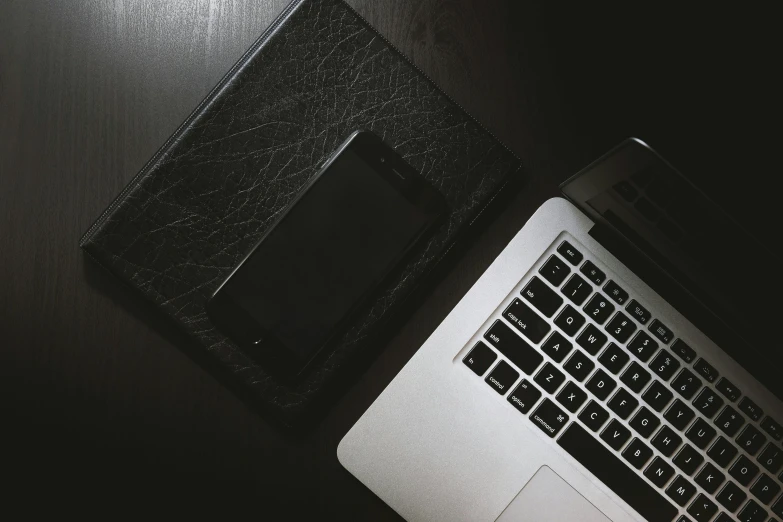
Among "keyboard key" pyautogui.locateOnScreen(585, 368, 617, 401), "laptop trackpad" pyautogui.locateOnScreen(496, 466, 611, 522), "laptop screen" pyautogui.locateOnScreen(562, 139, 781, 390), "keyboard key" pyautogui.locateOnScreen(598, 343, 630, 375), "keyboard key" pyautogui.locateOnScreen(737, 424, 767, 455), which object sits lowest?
"laptop trackpad" pyautogui.locateOnScreen(496, 466, 611, 522)

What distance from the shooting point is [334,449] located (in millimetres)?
606

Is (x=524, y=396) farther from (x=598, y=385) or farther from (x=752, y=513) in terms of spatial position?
(x=752, y=513)

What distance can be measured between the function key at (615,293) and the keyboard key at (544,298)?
0.05m

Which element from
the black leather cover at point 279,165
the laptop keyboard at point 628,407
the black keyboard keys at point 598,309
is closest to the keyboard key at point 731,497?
the laptop keyboard at point 628,407

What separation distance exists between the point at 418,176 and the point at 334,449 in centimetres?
29

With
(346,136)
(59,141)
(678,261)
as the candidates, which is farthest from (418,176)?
(59,141)

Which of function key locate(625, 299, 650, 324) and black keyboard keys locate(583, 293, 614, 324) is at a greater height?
function key locate(625, 299, 650, 324)

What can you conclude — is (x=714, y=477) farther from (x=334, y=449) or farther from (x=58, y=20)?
(x=58, y=20)

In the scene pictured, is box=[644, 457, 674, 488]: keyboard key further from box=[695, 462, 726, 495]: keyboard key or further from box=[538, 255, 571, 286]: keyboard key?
box=[538, 255, 571, 286]: keyboard key

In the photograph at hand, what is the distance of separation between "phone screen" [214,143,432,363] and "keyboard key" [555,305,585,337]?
17cm

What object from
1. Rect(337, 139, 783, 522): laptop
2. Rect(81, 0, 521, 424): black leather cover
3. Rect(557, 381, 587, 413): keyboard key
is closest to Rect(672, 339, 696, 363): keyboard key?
Rect(337, 139, 783, 522): laptop

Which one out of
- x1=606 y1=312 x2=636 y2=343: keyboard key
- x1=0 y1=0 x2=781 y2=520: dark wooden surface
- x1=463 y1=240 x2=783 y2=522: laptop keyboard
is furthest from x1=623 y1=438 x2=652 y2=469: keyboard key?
x1=0 y1=0 x2=781 y2=520: dark wooden surface

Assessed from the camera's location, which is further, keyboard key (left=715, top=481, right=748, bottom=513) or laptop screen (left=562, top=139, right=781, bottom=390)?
keyboard key (left=715, top=481, right=748, bottom=513)

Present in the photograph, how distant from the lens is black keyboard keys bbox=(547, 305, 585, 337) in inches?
23.0
